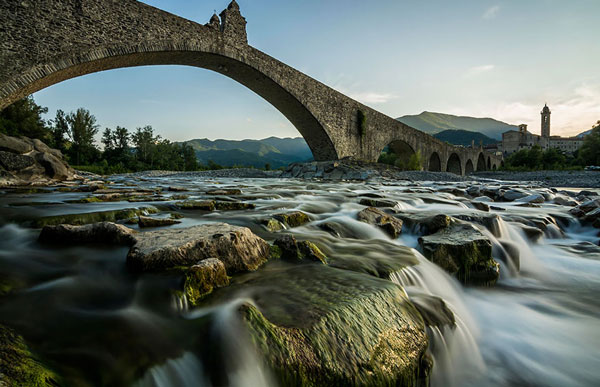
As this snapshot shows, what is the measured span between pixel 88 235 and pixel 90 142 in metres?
52.5

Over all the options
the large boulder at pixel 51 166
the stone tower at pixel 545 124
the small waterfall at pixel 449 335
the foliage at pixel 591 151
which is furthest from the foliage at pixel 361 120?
the stone tower at pixel 545 124

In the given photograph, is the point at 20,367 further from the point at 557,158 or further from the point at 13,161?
the point at 557,158

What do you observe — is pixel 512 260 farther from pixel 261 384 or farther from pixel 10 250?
pixel 10 250

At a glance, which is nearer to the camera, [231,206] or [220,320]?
[220,320]

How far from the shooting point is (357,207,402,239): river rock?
3.27 meters

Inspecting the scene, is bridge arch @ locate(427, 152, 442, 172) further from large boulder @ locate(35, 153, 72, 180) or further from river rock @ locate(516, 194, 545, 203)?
large boulder @ locate(35, 153, 72, 180)

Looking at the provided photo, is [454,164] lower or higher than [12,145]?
lower

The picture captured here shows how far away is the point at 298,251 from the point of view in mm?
2188

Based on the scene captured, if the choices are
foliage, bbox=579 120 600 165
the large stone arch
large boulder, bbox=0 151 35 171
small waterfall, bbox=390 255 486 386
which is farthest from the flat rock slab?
the large stone arch

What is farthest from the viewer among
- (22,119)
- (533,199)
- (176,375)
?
(22,119)

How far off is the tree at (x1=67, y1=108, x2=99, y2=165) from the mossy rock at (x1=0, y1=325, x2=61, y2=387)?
1988 inches

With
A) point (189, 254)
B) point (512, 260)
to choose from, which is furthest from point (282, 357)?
point (512, 260)

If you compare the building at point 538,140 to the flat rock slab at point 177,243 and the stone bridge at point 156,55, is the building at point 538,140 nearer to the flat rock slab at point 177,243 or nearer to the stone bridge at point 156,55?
the stone bridge at point 156,55

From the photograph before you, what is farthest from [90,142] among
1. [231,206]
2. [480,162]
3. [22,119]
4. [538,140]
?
[538,140]
